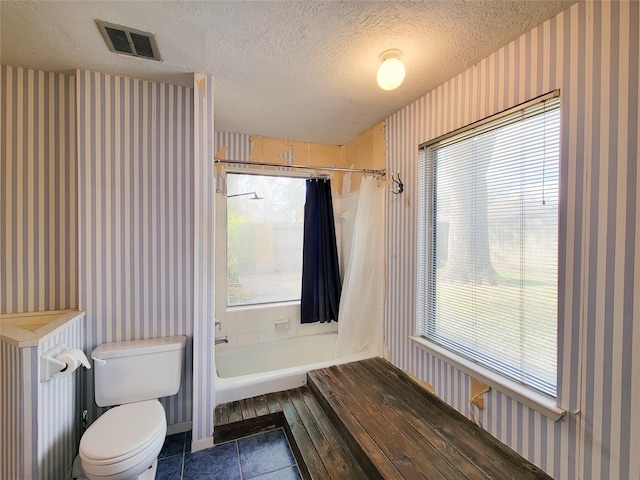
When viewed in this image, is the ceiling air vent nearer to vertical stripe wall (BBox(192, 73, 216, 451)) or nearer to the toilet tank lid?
vertical stripe wall (BBox(192, 73, 216, 451))

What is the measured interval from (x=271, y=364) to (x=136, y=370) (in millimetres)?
1396

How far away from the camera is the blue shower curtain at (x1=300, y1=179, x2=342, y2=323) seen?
300 centimetres

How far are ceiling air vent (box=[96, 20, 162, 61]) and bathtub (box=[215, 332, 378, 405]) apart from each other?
2.19 metres

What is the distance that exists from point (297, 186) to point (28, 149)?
6.81 ft

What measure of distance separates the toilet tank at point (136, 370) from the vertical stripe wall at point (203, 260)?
0.16 metres

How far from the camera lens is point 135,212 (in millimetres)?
1867

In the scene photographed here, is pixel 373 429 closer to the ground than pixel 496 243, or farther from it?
closer to the ground

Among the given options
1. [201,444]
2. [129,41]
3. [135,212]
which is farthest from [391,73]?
[201,444]

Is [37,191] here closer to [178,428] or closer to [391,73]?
[178,428]

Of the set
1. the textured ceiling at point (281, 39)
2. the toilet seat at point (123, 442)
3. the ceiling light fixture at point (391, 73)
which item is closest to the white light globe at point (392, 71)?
the ceiling light fixture at point (391, 73)

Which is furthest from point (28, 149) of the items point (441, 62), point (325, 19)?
point (441, 62)

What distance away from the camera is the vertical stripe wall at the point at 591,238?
105cm

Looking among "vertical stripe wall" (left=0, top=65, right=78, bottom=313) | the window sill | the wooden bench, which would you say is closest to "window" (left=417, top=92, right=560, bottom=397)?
the window sill

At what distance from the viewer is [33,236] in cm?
173
